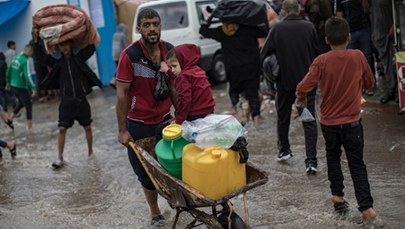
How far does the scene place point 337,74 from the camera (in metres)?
4.88

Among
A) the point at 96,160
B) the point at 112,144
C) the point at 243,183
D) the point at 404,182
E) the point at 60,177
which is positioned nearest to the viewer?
the point at 243,183

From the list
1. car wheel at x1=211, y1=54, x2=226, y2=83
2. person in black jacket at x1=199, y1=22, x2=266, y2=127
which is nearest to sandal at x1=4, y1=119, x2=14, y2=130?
person in black jacket at x1=199, y1=22, x2=266, y2=127

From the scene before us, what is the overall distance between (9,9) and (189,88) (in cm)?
1077

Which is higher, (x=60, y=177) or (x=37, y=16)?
(x=37, y=16)

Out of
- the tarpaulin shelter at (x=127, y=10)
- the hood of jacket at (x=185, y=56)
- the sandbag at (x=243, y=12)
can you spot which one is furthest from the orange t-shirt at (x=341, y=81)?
the tarpaulin shelter at (x=127, y=10)

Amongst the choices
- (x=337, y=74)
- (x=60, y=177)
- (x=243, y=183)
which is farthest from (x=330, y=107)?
(x=60, y=177)

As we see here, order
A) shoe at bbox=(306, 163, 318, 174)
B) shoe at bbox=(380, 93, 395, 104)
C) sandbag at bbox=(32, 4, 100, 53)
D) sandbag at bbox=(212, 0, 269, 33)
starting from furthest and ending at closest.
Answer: shoe at bbox=(380, 93, 395, 104) → sandbag at bbox=(212, 0, 269, 33) → sandbag at bbox=(32, 4, 100, 53) → shoe at bbox=(306, 163, 318, 174)

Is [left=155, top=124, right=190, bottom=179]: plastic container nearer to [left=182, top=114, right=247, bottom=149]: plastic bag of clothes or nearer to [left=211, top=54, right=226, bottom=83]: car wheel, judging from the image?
[left=182, top=114, right=247, bottom=149]: plastic bag of clothes

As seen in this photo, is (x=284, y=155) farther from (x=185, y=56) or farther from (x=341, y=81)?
(x=185, y=56)

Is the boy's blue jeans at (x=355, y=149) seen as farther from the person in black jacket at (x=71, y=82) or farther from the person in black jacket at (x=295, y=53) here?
the person in black jacket at (x=71, y=82)

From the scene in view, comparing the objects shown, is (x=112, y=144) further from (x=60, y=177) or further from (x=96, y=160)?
(x=60, y=177)

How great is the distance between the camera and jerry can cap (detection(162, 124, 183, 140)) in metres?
4.61

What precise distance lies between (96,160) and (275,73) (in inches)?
116

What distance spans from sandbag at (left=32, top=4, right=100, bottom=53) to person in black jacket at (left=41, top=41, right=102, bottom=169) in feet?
0.44
